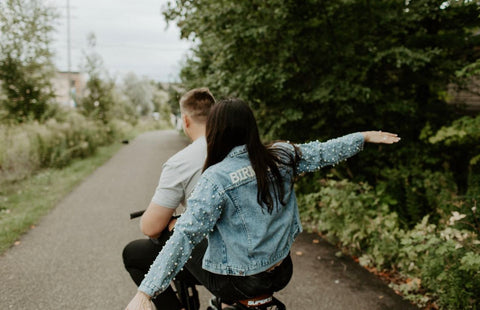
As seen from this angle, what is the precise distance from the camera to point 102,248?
16.7ft

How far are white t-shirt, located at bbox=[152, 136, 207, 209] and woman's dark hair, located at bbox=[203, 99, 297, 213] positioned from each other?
0.33 meters

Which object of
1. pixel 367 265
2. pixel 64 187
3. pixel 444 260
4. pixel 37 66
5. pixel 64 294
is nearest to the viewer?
pixel 444 260

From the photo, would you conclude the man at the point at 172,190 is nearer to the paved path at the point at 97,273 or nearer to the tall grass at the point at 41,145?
the paved path at the point at 97,273

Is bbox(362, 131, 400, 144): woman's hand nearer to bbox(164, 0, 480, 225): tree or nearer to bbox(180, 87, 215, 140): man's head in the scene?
bbox(180, 87, 215, 140): man's head

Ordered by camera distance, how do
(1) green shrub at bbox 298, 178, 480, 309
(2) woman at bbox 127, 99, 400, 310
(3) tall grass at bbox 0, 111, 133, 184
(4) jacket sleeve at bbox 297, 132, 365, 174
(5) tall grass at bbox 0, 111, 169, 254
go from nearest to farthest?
(2) woman at bbox 127, 99, 400, 310, (4) jacket sleeve at bbox 297, 132, 365, 174, (1) green shrub at bbox 298, 178, 480, 309, (5) tall grass at bbox 0, 111, 169, 254, (3) tall grass at bbox 0, 111, 133, 184

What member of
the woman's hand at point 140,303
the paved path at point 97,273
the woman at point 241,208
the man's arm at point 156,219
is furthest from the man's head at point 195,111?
the paved path at point 97,273

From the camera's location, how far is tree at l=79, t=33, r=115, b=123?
1955cm

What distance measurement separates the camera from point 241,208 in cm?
170

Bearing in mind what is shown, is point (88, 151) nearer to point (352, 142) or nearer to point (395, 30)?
point (395, 30)

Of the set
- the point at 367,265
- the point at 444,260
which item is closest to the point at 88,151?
the point at 367,265

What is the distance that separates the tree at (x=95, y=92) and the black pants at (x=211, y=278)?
59.7 ft

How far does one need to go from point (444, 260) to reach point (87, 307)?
11.2 ft

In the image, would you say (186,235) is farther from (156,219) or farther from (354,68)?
(354,68)

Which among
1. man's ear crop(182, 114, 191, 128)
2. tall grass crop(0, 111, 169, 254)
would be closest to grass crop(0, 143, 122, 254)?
tall grass crop(0, 111, 169, 254)
